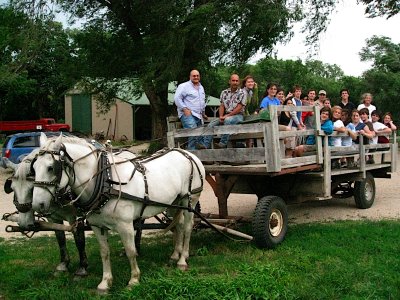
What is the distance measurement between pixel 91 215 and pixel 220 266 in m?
1.76

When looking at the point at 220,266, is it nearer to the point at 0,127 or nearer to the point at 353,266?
the point at 353,266

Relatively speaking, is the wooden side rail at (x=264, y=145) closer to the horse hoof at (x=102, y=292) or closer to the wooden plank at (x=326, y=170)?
the wooden plank at (x=326, y=170)

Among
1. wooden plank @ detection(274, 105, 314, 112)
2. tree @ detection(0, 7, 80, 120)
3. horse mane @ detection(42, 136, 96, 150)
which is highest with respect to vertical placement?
tree @ detection(0, 7, 80, 120)

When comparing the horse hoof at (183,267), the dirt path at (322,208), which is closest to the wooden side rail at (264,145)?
the dirt path at (322,208)

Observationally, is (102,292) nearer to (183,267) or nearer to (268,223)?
(183,267)

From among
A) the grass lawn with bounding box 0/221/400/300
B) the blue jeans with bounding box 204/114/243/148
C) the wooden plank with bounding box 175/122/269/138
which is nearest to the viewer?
the grass lawn with bounding box 0/221/400/300

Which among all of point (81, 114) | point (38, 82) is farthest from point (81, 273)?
point (38, 82)

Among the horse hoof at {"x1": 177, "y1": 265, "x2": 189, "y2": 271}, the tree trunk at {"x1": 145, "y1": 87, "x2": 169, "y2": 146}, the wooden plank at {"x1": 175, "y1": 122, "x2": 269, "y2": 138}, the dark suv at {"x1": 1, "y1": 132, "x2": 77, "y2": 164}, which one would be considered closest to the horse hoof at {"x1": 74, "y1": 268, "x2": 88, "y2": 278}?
the horse hoof at {"x1": 177, "y1": 265, "x2": 189, "y2": 271}

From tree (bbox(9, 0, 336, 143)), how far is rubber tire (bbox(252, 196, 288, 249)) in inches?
291

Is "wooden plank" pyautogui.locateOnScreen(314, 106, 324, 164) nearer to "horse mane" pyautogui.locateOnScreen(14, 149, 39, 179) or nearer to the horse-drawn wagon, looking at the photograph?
the horse-drawn wagon

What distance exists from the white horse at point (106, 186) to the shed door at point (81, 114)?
104ft

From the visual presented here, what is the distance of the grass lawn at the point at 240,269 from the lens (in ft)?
16.7

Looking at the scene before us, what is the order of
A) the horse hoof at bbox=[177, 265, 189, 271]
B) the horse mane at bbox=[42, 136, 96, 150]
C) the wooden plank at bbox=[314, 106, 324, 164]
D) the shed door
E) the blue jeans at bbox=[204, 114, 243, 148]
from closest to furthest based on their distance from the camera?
the horse mane at bbox=[42, 136, 96, 150] < the horse hoof at bbox=[177, 265, 189, 271] < the blue jeans at bbox=[204, 114, 243, 148] < the wooden plank at bbox=[314, 106, 324, 164] < the shed door

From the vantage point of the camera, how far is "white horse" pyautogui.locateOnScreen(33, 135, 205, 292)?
15.9ft
